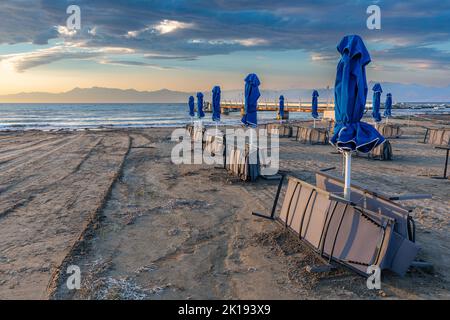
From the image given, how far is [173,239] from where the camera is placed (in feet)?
22.7

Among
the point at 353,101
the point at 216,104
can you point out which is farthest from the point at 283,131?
the point at 353,101

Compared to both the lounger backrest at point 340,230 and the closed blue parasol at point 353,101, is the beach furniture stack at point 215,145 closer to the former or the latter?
the lounger backrest at point 340,230

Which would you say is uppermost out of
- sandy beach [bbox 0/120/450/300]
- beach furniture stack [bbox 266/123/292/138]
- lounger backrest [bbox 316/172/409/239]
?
beach furniture stack [bbox 266/123/292/138]

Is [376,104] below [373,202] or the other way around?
the other way around

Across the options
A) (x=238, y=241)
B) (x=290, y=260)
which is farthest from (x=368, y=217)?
(x=238, y=241)

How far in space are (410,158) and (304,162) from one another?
192 inches

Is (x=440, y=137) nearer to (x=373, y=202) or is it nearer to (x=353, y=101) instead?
(x=373, y=202)

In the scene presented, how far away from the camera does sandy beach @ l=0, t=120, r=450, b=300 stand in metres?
5.00

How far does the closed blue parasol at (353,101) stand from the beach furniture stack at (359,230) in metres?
0.43

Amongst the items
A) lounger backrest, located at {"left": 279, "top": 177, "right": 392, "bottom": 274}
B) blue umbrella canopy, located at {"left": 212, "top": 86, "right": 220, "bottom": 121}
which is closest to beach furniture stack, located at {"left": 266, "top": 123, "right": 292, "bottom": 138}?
blue umbrella canopy, located at {"left": 212, "top": 86, "right": 220, "bottom": 121}

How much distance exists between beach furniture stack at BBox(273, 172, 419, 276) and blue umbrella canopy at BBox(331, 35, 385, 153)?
81cm

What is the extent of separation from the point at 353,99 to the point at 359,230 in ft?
6.08

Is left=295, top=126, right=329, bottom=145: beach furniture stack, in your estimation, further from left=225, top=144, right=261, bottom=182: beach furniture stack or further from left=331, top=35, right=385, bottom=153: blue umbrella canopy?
left=331, top=35, right=385, bottom=153: blue umbrella canopy
